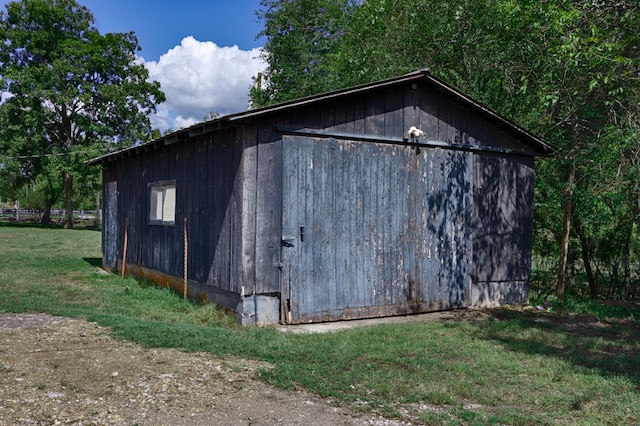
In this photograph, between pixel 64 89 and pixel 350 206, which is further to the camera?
pixel 64 89

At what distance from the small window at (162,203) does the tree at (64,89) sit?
82.5 feet

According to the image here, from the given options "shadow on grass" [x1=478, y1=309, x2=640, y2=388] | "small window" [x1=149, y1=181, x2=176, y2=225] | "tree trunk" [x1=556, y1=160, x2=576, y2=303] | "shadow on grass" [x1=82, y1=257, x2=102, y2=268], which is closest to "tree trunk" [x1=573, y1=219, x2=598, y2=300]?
"tree trunk" [x1=556, y1=160, x2=576, y2=303]

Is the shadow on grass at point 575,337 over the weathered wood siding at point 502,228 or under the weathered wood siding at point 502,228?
under

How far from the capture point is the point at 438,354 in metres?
6.37

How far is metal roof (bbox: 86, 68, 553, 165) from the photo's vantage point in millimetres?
7492

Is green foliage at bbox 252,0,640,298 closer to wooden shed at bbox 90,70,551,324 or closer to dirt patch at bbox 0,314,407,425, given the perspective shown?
wooden shed at bbox 90,70,551,324

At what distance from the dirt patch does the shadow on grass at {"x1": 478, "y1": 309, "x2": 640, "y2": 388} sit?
128 inches

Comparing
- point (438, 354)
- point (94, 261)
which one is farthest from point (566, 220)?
point (94, 261)

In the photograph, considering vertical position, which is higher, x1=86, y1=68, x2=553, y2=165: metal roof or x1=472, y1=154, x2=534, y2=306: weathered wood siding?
x1=86, y1=68, x2=553, y2=165: metal roof

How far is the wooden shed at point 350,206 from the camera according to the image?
774 cm

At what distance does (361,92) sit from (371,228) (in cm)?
211

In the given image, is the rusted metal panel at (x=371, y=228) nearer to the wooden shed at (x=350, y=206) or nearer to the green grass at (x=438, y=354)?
the wooden shed at (x=350, y=206)

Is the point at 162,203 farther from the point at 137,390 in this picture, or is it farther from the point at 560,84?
the point at 560,84

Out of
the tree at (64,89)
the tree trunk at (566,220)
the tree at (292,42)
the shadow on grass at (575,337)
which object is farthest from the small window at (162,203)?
the tree at (64,89)
